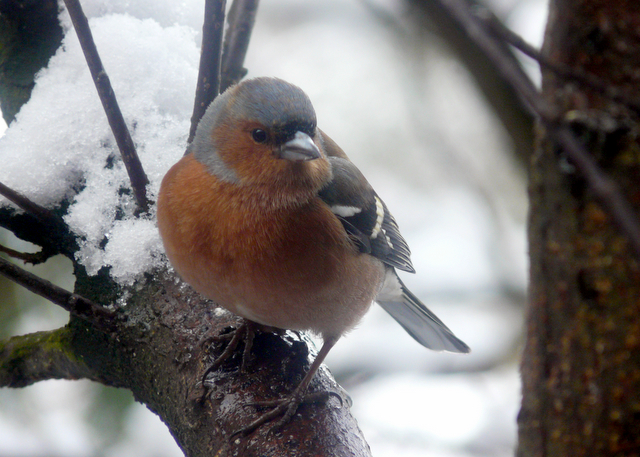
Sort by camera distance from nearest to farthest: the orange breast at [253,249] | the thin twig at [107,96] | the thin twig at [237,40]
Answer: the thin twig at [107,96], the orange breast at [253,249], the thin twig at [237,40]

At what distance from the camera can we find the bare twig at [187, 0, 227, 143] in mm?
2049

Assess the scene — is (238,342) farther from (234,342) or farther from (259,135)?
(259,135)

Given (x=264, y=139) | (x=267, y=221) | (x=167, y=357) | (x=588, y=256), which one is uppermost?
(x=264, y=139)

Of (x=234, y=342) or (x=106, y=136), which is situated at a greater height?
(x=106, y=136)

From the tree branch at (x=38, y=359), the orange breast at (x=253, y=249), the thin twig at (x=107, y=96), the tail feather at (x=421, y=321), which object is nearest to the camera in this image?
the thin twig at (x=107, y=96)

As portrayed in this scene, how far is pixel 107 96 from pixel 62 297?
28.9 inches

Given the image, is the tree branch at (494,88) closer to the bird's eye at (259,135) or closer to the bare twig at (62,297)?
the bird's eye at (259,135)

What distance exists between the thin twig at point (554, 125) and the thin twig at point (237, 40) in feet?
8.04

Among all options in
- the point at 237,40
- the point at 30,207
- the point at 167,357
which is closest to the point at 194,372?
the point at 167,357

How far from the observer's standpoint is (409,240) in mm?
5289

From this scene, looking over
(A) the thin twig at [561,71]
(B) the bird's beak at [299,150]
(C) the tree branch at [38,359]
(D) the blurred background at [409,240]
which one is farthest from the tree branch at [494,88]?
(C) the tree branch at [38,359]

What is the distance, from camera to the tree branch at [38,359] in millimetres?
2355

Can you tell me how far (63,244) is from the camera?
7.42ft

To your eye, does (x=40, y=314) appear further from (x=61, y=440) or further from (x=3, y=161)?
(x=3, y=161)
